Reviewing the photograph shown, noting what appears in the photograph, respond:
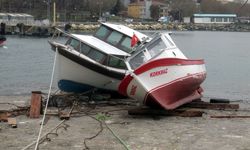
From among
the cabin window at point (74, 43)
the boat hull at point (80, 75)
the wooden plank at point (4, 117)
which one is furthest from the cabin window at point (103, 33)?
the wooden plank at point (4, 117)

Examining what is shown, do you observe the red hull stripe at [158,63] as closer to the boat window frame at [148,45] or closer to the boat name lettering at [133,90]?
the boat name lettering at [133,90]

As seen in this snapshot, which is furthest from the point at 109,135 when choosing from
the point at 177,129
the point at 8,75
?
the point at 8,75

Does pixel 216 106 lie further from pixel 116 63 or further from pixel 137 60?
pixel 116 63

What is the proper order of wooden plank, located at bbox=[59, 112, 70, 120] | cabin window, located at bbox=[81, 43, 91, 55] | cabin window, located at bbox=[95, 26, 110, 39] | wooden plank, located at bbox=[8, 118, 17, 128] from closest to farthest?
wooden plank, located at bbox=[8, 118, 17, 128] < wooden plank, located at bbox=[59, 112, 70, 120] < cabin window, located at bbox=[81, 43, 91, 55] < cabin window, located at bbox=[95, 26, 110, 39]

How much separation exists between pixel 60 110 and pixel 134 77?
275 centimetres

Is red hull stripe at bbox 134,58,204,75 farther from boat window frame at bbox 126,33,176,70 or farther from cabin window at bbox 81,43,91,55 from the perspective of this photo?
cabin window at bbox 81,43,91,55

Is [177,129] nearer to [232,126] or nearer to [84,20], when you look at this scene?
[232,126]

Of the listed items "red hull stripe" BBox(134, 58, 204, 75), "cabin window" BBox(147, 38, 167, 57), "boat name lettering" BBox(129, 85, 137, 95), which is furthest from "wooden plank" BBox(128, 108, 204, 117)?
"cabin window" BBox(147, 38, 167, 57)

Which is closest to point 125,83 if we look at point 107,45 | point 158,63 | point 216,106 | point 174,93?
point 158,63

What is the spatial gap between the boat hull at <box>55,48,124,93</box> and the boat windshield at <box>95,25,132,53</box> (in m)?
1.43

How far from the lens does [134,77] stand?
1385 cm

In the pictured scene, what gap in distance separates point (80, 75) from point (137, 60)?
9.35 ft

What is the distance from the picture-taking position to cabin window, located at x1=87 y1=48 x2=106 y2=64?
17156 mm

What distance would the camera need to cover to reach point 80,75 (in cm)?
1728
